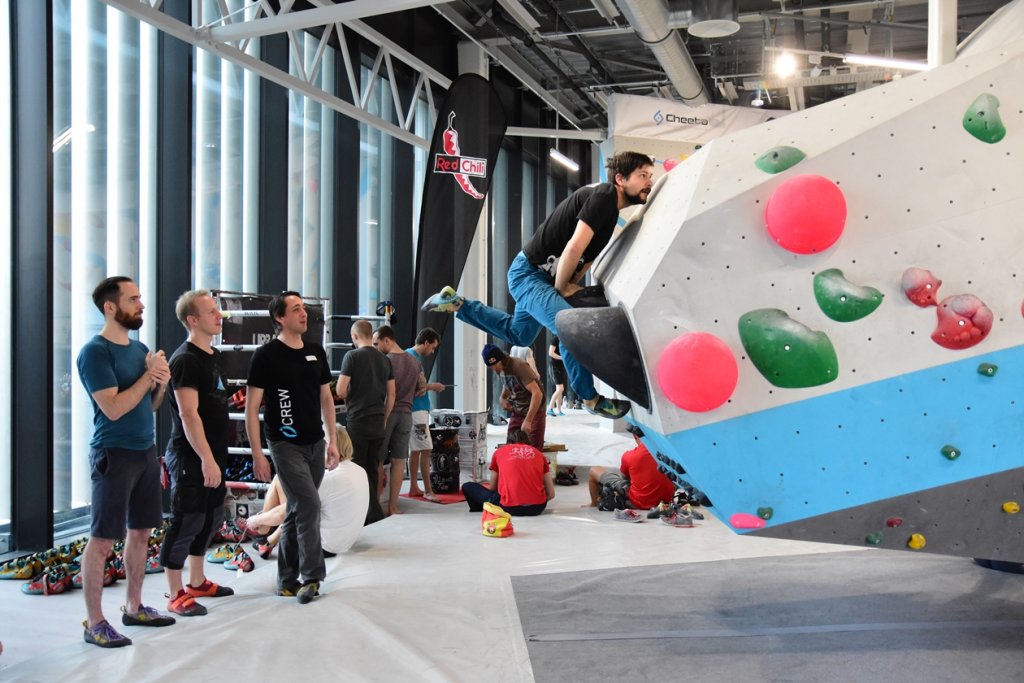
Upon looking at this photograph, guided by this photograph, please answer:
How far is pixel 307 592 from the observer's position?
4.29 meters

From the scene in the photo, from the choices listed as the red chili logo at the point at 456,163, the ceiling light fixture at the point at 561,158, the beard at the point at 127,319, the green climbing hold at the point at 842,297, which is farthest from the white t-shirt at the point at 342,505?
the ceiling light fixture at the point at 561,158

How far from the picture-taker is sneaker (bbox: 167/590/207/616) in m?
4.07

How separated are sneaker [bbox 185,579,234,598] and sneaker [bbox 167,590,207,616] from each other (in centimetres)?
21

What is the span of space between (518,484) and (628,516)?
2.93 feet

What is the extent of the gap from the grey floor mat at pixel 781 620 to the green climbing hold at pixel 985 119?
6.97 ft

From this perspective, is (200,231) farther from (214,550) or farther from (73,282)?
(214,550)

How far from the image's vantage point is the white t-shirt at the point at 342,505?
16.4ft

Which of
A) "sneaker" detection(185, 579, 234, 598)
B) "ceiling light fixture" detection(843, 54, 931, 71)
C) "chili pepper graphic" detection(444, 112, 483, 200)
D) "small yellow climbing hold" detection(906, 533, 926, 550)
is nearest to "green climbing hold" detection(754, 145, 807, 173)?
"small yellow climbing hold" detection(906, 533, 926, 550)

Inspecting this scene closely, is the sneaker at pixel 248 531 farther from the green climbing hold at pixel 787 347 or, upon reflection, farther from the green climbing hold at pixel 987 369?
the green climbing hold at pixel 987 369

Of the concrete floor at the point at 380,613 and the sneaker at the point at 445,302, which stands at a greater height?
the sneaker at the point at 445,302

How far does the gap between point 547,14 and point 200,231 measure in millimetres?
5775

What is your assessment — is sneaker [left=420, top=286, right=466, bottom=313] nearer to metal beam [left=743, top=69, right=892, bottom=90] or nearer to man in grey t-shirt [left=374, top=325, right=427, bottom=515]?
man in grey t-shirt [left=374, top=325, right=427, bottom=515]

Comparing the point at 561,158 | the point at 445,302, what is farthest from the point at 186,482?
the point at 561,158

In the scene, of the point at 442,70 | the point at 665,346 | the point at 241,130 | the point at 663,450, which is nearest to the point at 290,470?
the point at 663,450
